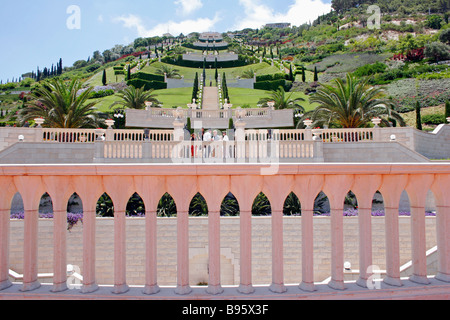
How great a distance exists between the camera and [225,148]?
16031 millimetres

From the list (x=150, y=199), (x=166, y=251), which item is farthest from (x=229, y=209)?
(x=150, y=199)

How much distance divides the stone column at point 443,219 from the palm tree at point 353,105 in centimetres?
1776

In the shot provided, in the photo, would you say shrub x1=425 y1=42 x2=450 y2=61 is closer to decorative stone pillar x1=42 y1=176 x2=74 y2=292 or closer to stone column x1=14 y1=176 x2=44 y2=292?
decorative stone pillar x1=42 y1=176 x2=74 y2=292

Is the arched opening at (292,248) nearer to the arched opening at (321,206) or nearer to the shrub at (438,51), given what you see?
the arched opening at (321,206)

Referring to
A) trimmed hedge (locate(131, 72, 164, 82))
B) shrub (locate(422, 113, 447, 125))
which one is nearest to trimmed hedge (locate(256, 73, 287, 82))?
trimmed hedge (locate(131, 72, 164, 82))

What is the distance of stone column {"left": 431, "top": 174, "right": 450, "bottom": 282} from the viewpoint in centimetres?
574

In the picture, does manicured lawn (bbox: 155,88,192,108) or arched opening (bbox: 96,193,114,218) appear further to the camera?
manicured lawn (bbox: 155,88,192,108)

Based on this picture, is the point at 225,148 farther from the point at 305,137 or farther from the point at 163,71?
the point at 163,71

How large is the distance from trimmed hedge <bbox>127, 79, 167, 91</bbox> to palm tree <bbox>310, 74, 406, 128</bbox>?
4733cm

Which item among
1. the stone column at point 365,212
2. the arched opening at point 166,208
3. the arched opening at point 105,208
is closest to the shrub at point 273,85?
the arched opening at point 166,208

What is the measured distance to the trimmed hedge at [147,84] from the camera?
62344 mm

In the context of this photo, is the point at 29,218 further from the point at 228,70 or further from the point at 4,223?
the point at 228,70

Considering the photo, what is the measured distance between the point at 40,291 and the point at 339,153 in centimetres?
1706
